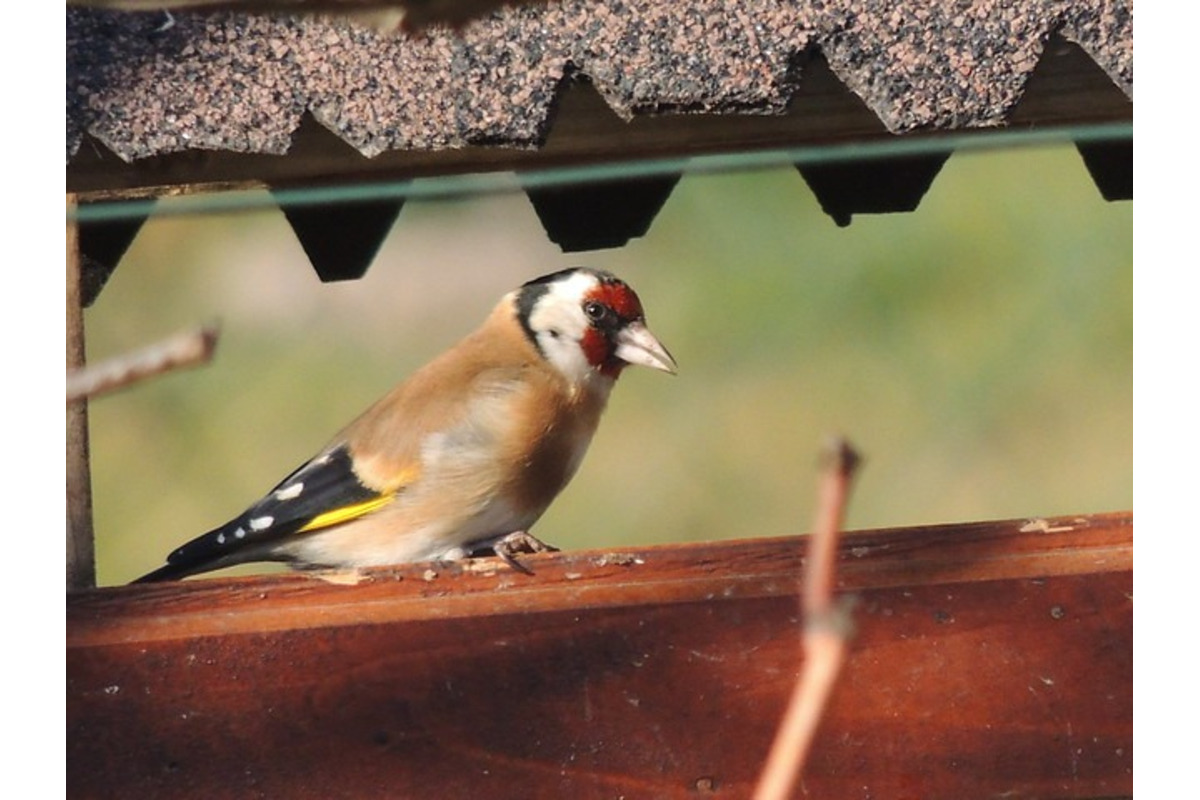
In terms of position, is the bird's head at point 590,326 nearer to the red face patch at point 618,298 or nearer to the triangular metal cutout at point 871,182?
the red face patch at point 618,298

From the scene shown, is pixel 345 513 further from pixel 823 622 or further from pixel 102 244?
pixel 823 622

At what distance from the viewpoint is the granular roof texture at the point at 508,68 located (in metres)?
1.62

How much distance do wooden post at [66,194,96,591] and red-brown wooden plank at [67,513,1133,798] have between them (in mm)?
113

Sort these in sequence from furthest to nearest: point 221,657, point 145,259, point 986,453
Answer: point 145,259, point 986,453, point 221,657

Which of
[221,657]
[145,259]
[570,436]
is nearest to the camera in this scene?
[221,657]

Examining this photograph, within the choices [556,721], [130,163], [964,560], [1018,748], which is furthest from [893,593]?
[130,163]

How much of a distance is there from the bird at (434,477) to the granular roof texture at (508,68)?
0.47m

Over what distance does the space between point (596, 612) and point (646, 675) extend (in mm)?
67

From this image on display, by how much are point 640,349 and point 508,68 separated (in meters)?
0.79

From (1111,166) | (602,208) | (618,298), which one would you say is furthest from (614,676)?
(1111,166)

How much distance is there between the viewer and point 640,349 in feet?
7.77

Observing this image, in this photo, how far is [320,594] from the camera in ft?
5.34

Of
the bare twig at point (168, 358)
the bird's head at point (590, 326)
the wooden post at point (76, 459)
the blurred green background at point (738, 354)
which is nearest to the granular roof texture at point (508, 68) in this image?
the wooden post at point (76, 459)

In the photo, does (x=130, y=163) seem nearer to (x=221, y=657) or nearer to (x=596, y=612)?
(x=221, y=657)
